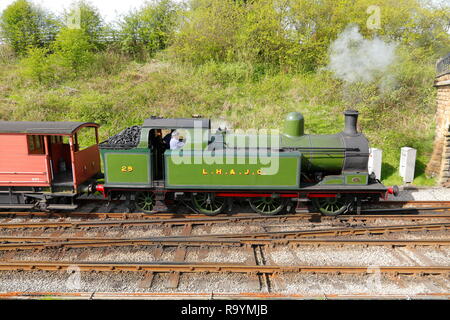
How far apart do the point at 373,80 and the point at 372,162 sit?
5.55m

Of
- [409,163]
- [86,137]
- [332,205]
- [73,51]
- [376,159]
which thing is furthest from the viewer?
[73,51]

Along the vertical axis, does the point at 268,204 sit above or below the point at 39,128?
below

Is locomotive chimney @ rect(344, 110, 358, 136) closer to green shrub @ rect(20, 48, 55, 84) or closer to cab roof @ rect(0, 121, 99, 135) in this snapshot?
cab roof @ rect(0, 121, 99, 135)

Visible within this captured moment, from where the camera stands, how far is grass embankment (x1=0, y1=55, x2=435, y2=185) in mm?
14602

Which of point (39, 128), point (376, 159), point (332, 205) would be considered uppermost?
point (39, 128)

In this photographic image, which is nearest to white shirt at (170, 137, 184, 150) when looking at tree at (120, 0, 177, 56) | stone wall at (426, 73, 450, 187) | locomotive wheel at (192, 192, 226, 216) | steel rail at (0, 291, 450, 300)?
locomotive wheel at (192, 192, 226, 216)

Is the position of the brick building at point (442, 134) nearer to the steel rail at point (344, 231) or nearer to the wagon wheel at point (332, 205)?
the steel rail at point (344, 231)

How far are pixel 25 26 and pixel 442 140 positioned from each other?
83.2 feet

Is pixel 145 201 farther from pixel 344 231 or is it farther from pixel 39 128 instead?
pixel 344 231

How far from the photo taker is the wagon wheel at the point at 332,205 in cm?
908

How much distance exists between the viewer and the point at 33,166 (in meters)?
8.83

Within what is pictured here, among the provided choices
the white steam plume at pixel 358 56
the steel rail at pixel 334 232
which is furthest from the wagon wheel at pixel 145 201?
the white steam plume at pixel 358 56

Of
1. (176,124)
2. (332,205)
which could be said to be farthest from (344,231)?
(176,124)

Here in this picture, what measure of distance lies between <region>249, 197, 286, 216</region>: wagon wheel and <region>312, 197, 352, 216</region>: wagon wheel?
0.94 m
